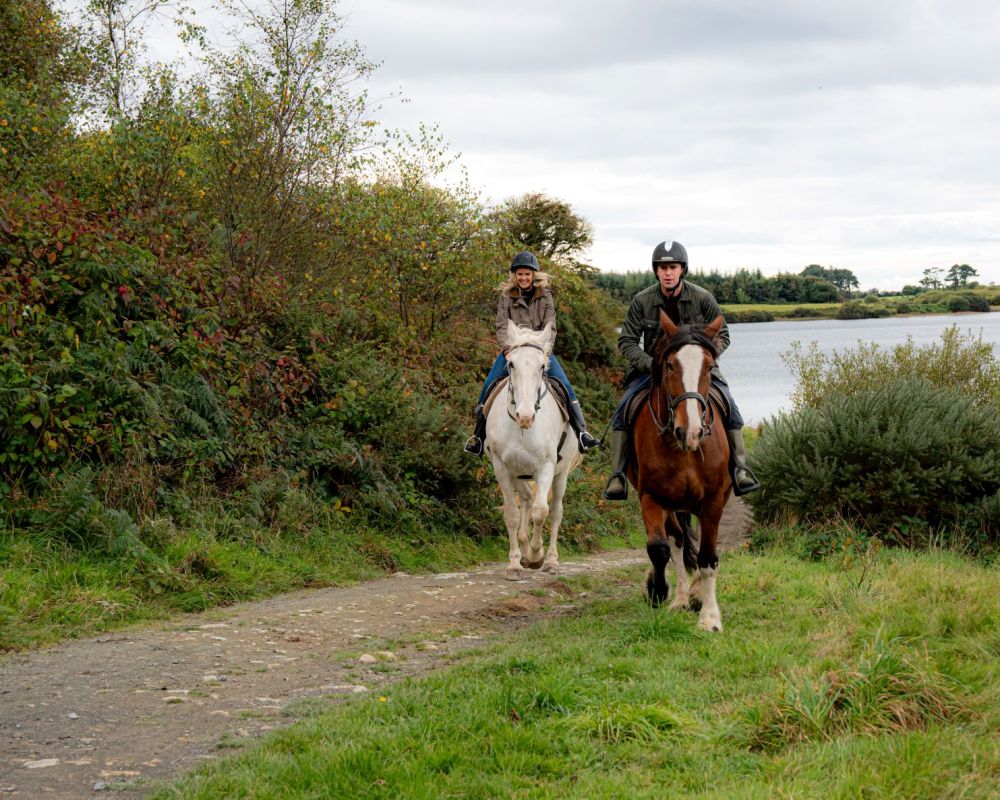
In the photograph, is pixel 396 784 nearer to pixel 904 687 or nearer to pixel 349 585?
pixel 904 687

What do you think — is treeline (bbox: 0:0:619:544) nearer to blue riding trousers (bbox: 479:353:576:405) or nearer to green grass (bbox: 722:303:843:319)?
blue riding trousers (bbox: 479:353:576:405)

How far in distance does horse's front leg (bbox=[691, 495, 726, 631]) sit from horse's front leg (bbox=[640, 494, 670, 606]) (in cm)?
32

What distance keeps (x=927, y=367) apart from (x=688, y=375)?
17743 mm

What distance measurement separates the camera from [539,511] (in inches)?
441

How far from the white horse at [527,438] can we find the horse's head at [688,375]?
296 centimetres

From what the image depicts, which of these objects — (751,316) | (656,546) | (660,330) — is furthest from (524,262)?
(751,316)

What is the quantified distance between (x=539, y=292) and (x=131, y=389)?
490 centimetres

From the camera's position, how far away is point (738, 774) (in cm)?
440

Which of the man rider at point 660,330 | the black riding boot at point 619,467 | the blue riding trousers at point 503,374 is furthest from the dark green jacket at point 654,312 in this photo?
the blue riding trousers at point 503,374

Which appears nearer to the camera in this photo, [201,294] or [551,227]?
[201,294]

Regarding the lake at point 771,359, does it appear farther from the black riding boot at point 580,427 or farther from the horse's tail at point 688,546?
the horse's tail at point 688,546

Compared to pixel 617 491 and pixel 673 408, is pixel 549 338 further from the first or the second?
pixel 673 408

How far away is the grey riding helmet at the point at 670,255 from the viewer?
855 centimetres

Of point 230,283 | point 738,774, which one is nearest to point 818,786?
point 738,774
